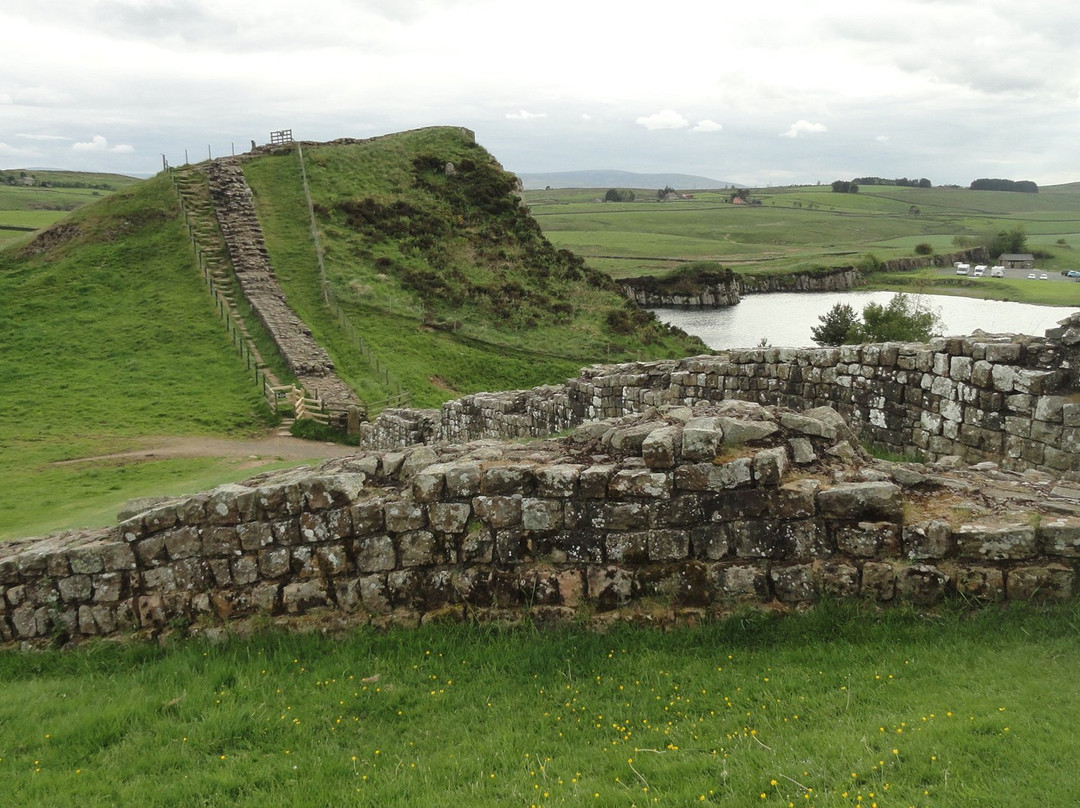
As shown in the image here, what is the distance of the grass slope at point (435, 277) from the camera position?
45.6 meters

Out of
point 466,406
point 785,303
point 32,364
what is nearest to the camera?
point 466,406

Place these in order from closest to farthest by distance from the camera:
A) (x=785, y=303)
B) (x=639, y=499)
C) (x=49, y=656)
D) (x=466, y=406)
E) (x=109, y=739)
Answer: (x=109, y=739) < (x=639, y=499) < (x=49, y=656) < (x=466, y=406) < (x=785, y=303)

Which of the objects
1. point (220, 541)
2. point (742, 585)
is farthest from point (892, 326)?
point (220, 541)

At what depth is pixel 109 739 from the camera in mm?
7402

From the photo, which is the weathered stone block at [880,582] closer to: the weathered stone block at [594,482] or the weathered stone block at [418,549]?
the weathered stone block at [594,482]

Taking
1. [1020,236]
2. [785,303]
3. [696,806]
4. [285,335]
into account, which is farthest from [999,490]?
[1020,236]

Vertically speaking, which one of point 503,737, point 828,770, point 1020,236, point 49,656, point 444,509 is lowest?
point 49,656

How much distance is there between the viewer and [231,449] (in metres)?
29.2

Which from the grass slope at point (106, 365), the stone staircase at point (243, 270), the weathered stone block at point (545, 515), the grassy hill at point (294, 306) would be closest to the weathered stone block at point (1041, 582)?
the weathered stone block at point (545, 515)

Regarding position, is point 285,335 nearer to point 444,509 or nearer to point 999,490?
point 444,509

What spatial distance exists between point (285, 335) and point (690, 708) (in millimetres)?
38288

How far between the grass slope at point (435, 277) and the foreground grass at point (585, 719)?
30.8 m

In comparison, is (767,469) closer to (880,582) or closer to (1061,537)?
(880,582)

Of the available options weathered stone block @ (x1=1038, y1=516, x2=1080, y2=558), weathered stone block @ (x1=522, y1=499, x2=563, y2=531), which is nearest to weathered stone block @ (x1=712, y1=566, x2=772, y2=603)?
weathered stone block @ (x1=522, y1=499, x2=563, y2=531)
